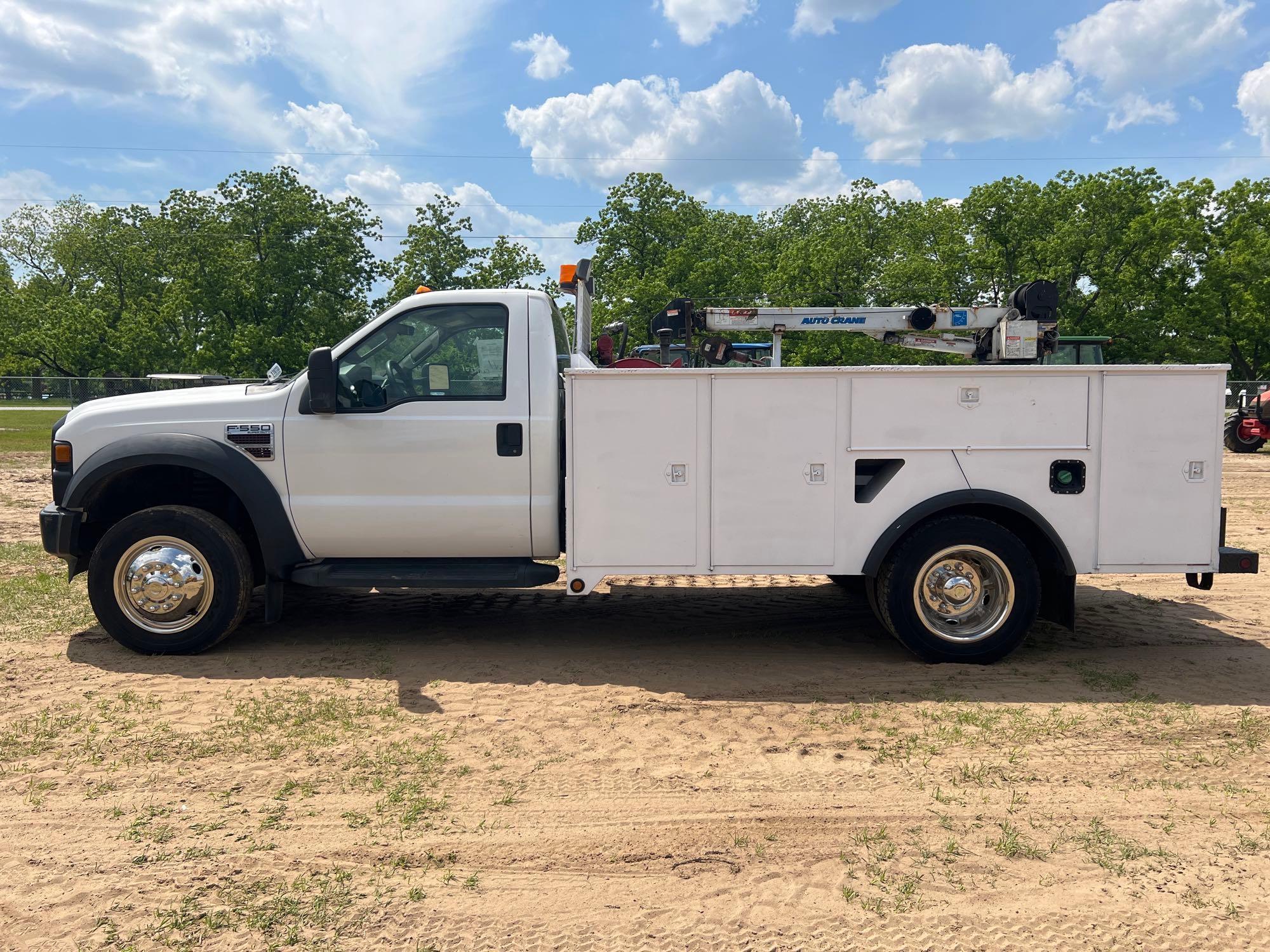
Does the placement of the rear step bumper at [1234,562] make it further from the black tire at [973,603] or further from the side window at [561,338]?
the side window at [561,338]

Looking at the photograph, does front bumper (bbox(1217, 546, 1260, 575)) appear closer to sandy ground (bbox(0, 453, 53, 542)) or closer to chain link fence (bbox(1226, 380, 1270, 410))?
sandy ground (bbox(0, 453, 53, 542))

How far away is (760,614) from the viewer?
7.03 meters

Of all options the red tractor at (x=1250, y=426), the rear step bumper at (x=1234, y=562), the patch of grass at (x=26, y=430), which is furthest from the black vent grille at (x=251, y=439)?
the red tractor at (x=1250, y=426)

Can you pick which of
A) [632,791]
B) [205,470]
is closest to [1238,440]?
[632,791]

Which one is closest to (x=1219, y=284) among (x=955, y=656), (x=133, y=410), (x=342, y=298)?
(x=342, y=298)

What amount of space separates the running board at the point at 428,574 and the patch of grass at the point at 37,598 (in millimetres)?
2159

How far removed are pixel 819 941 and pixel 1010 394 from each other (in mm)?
3565

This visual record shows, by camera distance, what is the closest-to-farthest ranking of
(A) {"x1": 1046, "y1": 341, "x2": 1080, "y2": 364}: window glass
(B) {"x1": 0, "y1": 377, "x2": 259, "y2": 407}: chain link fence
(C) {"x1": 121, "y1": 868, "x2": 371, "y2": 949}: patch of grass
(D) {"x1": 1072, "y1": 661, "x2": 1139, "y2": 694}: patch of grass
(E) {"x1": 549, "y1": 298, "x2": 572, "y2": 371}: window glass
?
(C) {"x1": 121, "y1": 868, "x2": 371, "y2": 949}: patch of grass, (D) {"x1": 1072, "y1": 661, "x2": 1139, "y2": 694}: patch of grass, (E) {"x1": 549, "y1": 298, "x2": 572, "y2": 371}: window glass, (A) {"x1": 1046, "y1": 341, "x2": 1080, "y2": 364}: window glass, (B) {"x1": 0, "y1": 377, "x2": 259, "y2": 407}: chain link fence

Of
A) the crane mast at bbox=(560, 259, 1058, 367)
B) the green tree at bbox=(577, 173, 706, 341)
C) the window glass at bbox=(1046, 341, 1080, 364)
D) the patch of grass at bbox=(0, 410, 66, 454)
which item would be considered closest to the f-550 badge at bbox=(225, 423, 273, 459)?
the crane mast at bbox=(560, 259, 1058, 367)

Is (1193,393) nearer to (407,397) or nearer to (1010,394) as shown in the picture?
(1010,394)

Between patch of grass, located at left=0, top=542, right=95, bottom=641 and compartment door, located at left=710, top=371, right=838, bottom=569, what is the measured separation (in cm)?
468

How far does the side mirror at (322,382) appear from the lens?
5375 mm

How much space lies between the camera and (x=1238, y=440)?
73.0 feet

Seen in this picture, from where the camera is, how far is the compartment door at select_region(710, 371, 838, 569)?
5.37 meters
